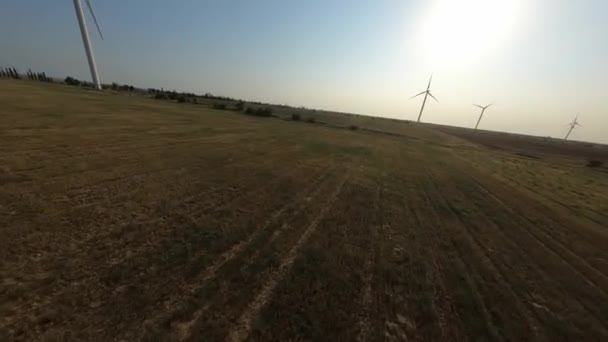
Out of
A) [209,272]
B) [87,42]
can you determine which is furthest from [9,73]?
[209,272]

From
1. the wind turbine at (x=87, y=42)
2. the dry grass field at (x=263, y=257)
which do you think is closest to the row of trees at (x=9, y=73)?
the wind turbine at (x=87, y=42)

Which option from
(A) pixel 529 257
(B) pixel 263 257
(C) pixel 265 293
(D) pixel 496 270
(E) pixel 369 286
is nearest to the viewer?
(C) pixel 265 293

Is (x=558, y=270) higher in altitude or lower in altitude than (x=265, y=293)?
lower

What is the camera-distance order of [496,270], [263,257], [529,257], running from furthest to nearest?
[529,257] → [496,270] → [263,257]

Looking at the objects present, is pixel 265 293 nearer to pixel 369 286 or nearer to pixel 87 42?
pixel 369 286

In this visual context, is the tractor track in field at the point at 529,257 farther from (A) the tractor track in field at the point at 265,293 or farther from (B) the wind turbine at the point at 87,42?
(B) the wind turbine at the point at 87,42

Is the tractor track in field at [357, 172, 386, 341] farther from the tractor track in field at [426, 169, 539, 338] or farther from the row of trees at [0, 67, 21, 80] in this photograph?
the row of trees at [0, 67, 21, 80]

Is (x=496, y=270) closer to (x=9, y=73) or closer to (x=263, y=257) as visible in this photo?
(x=263, y=257)

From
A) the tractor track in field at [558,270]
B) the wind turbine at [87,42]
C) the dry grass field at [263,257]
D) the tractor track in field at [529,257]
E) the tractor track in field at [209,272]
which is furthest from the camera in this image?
the wind turbine at [87,42]

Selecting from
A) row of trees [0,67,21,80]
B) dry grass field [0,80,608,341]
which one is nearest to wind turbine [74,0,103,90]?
row of trees [0,67,21,80]

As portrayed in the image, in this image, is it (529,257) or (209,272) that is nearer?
(209,272)
